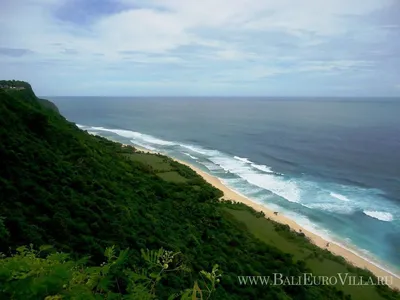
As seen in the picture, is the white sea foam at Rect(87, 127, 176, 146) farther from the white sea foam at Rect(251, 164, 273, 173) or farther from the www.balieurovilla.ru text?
the www.balieurovilla.ru text

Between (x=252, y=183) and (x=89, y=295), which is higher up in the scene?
(x=89, y=295)

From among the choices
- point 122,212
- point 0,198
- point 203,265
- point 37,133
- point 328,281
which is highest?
point 37,133

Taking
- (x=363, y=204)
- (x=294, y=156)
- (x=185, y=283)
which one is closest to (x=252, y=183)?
(x=363, y=204)

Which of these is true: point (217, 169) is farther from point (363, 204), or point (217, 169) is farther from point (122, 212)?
point (122, 212)

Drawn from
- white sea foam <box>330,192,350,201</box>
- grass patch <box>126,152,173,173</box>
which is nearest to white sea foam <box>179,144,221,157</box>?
grass patch <box>126,152,173,173</box>

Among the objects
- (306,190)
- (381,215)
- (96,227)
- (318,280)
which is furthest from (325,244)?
(96,227)

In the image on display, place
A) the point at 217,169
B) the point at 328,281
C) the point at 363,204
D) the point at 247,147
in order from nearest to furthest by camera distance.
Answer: the point at 328,281
the point at 363,204
the point at 217,169
the point at 247,147
